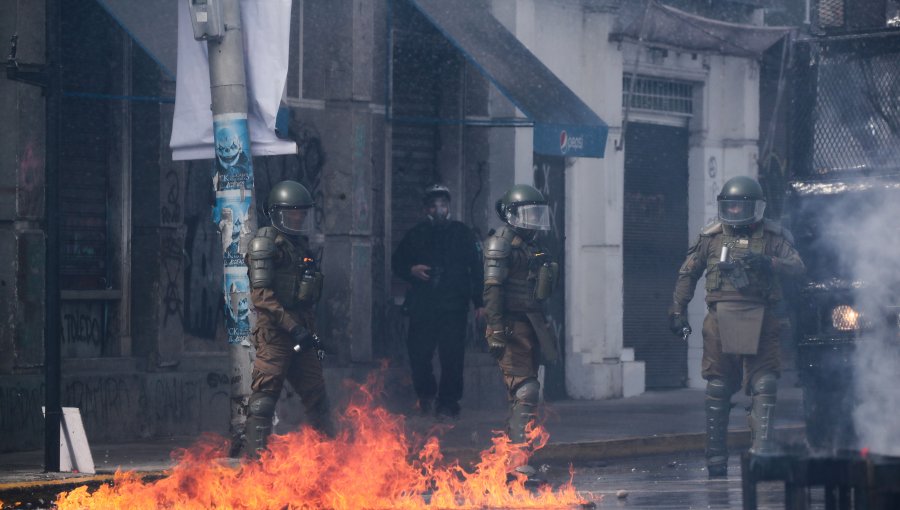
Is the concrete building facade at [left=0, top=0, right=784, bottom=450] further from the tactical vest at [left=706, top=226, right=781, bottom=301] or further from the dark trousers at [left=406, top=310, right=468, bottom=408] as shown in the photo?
the tactical vest at [left=706, top=226, right=781, bottom=301]

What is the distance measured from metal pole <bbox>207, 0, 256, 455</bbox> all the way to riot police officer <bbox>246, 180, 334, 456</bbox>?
0.14m

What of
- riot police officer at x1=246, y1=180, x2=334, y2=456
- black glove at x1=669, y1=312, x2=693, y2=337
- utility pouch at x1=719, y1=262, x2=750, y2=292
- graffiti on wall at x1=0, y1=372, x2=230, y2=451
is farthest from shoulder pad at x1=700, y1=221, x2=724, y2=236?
graffiti on wall at x1=0, y1=372, x2=230, y2=451

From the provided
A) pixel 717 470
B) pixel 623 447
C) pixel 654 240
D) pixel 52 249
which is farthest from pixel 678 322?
pixel 654 240

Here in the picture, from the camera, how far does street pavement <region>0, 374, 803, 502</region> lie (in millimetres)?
9438

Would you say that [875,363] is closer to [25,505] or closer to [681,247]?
[25,505]

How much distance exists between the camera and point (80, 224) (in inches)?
471

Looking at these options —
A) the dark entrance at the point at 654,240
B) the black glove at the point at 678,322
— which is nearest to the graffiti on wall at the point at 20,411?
the black glove at the point at 678,322

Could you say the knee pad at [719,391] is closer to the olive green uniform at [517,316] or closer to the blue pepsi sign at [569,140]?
the olive green uniform at [517,316]

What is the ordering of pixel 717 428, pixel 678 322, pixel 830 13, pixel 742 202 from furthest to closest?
pixel 678 322 < pixel 717 428 < pixel 742 202 < pixel 830 13

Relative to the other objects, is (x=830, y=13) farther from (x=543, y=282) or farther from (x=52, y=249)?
(x=52, y=249)

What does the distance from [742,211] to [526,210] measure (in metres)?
1.46

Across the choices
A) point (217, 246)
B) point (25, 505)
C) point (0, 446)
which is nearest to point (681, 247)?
point (217, 246)

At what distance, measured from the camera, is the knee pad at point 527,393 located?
9.65 metres

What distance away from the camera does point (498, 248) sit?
9.82m
